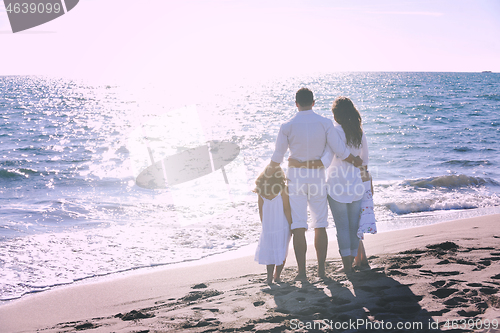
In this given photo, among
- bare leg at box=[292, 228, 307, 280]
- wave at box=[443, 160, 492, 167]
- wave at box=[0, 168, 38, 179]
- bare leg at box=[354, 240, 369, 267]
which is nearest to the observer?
bare leg at box=[292, 228, 307, 280]

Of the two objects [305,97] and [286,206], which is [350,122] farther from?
[286,206]

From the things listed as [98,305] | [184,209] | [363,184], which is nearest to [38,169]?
[184,209]

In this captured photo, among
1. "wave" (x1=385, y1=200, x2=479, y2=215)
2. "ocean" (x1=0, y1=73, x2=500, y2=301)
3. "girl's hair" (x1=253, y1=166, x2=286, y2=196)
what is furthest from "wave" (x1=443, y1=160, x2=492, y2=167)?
"girl's hair" (x1=253, y1=166, x2=286, y2=196)

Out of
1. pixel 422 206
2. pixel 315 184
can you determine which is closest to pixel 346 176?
pixel 315 184

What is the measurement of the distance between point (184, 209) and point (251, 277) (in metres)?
4.51

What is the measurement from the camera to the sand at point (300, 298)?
9.31 ft

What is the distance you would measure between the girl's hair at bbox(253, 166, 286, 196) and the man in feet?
0.23

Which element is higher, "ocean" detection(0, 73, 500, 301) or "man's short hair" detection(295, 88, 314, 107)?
"man's short hair" detection(295, 88, 314, 107)

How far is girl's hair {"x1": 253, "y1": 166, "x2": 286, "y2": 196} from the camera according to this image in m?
3.79

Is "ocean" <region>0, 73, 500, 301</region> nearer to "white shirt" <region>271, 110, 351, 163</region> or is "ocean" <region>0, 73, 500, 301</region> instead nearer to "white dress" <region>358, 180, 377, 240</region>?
"white dress" <region>358, 180, 377, 240</region>

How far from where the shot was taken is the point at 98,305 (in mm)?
3992

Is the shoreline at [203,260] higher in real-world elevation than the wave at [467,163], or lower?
higher

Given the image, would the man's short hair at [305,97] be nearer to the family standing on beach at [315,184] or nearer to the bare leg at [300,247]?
the family standing on beach at [315,184]

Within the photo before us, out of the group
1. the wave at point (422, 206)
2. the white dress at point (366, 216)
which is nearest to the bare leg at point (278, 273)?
the white dress at point (366, 216)
